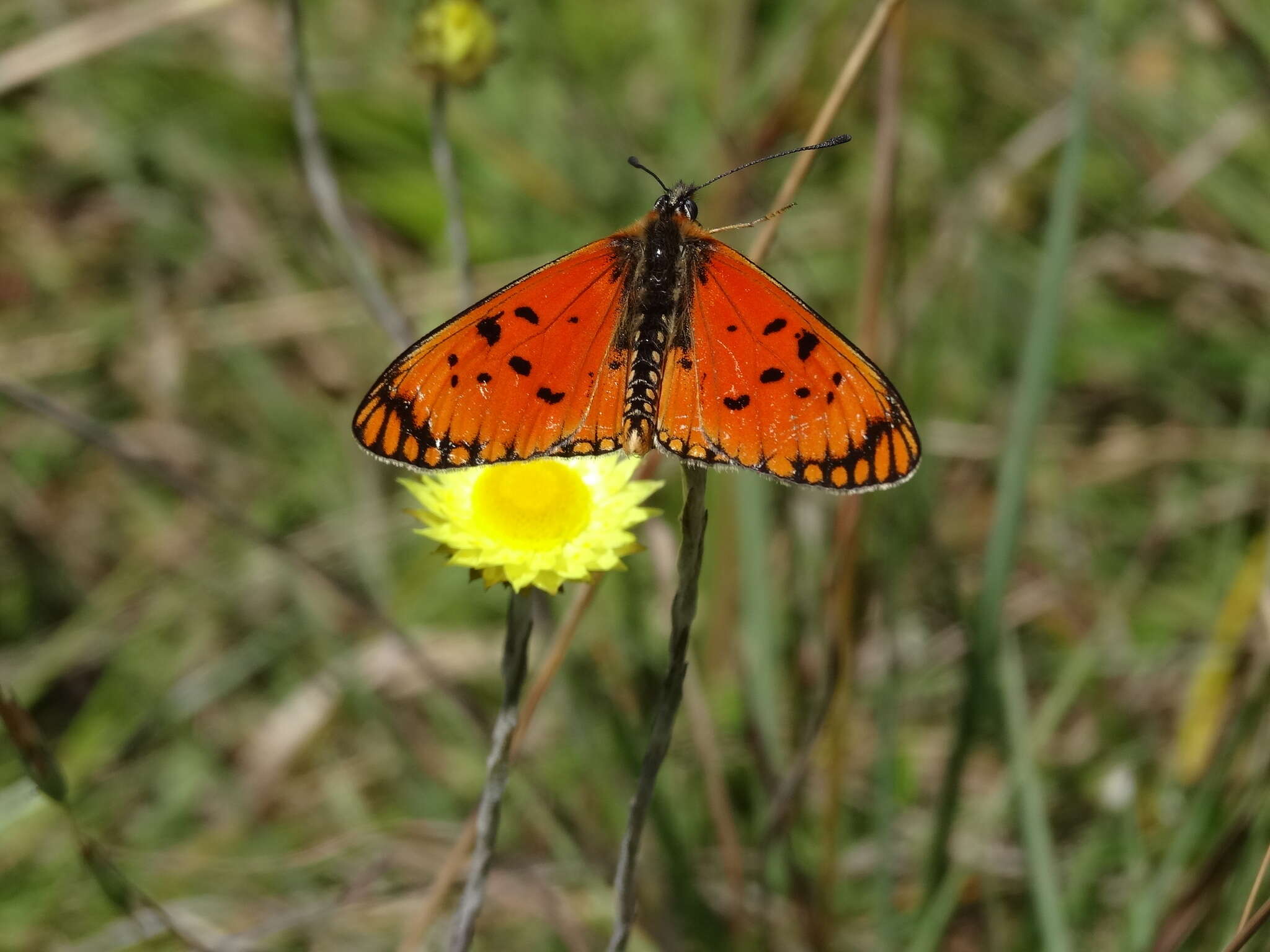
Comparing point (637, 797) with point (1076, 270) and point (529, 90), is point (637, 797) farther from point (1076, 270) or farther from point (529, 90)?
point (529, 90)

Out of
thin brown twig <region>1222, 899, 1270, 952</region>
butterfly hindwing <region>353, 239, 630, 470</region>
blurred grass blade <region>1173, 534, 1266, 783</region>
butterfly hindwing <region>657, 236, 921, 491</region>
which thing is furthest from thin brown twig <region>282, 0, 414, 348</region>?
blurred grass blade <region>1173, 534, 1266, 783</region>

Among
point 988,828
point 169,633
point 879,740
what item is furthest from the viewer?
point 169,633

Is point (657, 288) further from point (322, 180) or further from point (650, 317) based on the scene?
point (322, 180)

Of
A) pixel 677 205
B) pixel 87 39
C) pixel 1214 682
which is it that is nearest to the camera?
pixel 677 205

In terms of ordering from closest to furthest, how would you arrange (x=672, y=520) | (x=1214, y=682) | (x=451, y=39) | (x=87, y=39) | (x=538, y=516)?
(x=538, y=516) → (x=451, y=39) → (x=87, y=39) → (x=1214, y=682) → (x=672, y=520)

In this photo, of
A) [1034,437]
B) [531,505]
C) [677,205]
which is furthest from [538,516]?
[1034,437]

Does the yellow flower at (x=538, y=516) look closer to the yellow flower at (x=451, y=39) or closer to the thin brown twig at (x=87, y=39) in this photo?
the yellow flower at (x=451, y=39)

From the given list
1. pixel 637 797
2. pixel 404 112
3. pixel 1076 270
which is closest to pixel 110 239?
pixel 404 112
